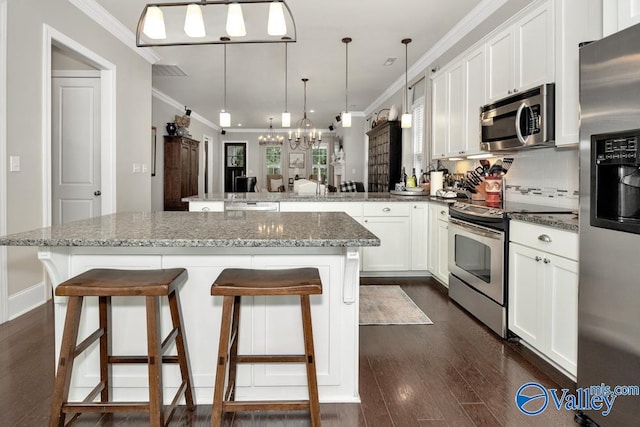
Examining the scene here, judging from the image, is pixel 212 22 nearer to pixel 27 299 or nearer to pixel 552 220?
pixel 552 220

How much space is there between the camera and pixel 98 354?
1.85m

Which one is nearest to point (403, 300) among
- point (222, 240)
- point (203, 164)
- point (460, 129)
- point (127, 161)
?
point (460, 129)

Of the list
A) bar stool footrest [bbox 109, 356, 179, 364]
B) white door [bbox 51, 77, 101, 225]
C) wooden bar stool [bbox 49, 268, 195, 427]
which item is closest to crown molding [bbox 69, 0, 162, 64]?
white door [bbox 51, 77, 101, 225]

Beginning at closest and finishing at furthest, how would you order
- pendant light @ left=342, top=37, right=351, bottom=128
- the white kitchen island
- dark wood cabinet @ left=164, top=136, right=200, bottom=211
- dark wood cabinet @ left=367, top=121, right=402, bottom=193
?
1. the white kitchen island
2. pendant light @ left=342, top=37, right=351, bottom=128
3. dark wood cabinet @ left=367, top=121, right=402, bottom=193
4. dark wood cabinet @ left=164, top=136, right=200, bottom=211

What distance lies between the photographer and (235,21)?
207 cm

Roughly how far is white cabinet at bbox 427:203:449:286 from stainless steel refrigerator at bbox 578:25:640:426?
2051mm

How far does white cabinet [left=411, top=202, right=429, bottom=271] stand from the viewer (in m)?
4.31

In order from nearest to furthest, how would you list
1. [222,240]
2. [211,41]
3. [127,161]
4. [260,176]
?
[222,240]
[211,41]
[127,161]
[260,176]

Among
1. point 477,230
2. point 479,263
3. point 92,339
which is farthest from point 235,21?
point 479,263

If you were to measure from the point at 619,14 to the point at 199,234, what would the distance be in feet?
6.91

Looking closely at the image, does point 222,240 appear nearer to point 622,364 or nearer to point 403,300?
point 622,364

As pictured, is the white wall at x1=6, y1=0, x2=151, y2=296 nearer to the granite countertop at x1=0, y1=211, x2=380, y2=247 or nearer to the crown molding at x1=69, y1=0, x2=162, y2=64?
the crown molding at x1=69, y1=0, x2=162, y2=64

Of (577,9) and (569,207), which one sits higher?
(577,9)

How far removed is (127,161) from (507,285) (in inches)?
165
